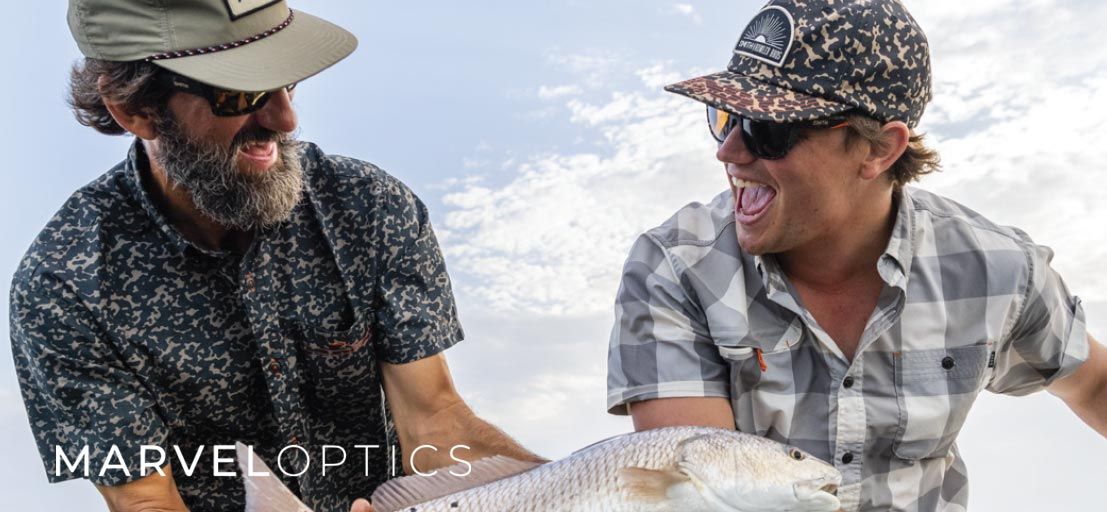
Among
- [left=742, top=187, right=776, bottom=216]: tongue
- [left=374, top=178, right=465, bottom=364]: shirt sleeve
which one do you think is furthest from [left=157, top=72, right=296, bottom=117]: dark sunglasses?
[left=742, top=187, right=776, bottom=216]: tongue

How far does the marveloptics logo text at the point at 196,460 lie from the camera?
4.90 meters

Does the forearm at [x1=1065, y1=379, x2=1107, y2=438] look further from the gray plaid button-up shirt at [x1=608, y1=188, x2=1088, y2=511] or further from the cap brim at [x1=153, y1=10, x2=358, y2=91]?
the cap brim at [x1=153, y1=10, x2=358, y2=91]

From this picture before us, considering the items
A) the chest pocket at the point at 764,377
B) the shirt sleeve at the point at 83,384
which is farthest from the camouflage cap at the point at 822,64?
the shirt sleeve at the point at 83,384

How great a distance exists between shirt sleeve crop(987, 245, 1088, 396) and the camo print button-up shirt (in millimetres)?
2479

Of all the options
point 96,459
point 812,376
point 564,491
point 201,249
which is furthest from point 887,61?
point 96,459

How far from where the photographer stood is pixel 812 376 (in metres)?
4.45

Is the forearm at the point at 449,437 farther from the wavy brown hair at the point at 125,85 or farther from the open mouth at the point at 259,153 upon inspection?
the wavy brown hair at the point at 125,85

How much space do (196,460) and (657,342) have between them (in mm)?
2324

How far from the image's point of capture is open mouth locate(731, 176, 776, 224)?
13.9 ft

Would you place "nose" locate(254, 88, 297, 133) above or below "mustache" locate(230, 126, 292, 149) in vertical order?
above

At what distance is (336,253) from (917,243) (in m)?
2.51

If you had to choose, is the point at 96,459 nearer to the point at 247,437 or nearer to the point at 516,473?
the point at 247,437

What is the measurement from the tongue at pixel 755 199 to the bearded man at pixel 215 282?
1375 millimetres

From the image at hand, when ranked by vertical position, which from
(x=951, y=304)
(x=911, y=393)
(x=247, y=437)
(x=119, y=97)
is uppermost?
(x=119, y=97)
